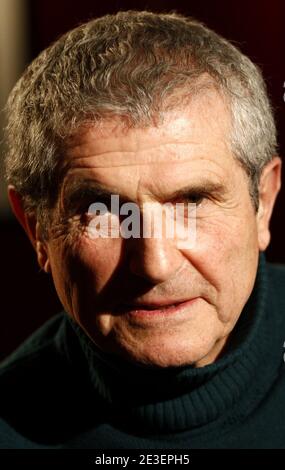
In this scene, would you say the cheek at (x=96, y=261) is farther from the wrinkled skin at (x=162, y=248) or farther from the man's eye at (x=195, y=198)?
the man's eye at (x=195, y=198)

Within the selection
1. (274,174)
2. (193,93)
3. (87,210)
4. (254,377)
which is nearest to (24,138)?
(87,210)

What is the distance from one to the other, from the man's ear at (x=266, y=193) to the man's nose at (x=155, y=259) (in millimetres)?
320

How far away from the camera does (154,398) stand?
158 cm

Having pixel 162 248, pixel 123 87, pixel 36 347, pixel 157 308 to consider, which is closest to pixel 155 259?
pixel 162 248

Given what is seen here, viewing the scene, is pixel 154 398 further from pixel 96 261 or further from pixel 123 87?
pixel 123 87

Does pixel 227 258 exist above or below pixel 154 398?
above

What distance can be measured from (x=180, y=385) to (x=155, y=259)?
0.36 metres

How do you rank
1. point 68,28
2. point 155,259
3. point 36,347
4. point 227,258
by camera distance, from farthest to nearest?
1. point 68,28
2. point 36,347
3. point 227,258
4. point 155,259

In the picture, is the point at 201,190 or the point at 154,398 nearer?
the point at 201,190

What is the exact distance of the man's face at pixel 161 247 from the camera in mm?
1356

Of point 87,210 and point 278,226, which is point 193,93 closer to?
point 87,210

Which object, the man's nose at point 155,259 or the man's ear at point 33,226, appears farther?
the man's ear at point 33,226

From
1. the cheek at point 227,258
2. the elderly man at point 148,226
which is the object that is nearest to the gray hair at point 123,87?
the elderly man at point 148,226

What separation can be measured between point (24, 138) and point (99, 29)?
0.96ft
